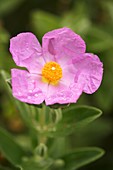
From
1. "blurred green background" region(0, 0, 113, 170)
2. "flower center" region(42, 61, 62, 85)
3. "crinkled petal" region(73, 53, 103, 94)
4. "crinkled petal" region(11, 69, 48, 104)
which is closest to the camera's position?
"crinkled petal" region(11, 69, 48, 104)

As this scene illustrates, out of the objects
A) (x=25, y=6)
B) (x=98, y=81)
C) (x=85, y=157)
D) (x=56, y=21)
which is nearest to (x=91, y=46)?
(x=56, y=21)

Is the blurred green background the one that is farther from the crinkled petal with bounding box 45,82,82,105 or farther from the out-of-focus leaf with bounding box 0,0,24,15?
the crinkled petal with bounding box 45,82,82,105

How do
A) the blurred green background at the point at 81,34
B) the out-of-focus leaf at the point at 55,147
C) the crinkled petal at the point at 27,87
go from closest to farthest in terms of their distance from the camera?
the crinkled petal at the point at 27,87 < the out-of-focus leaf at the point at 55,147 < the blurred green background at the point at 81,34

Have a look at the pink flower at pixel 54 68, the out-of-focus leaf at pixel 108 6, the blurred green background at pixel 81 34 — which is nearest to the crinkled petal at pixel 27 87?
the pink flower at pixel 54 68

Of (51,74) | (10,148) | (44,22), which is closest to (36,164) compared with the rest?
(10,148)

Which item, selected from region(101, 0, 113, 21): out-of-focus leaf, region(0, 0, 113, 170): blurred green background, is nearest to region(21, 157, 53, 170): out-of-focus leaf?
region(0, 0, 113, 170): blurred green background

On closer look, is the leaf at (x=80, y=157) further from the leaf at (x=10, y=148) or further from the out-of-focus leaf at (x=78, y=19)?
the out-of-focus leaf at (x=78, y=19)

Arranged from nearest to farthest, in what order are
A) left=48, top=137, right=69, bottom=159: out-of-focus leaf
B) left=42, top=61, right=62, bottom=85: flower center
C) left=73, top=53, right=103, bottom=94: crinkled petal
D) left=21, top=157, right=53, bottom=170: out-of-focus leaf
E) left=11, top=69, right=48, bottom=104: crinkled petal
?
left=11, top=69, right=48, bottom=104: crinkled petal, left=73, top=53, right=103, bottom=94: crinkled petal, left=42, top=61, right=62, bottom=85: flower center, left=21, top=157, right=53, bottom=170: out-of-focus leaf, left=48, top=137, right=69, bottom=159: out-of-focus leaf
